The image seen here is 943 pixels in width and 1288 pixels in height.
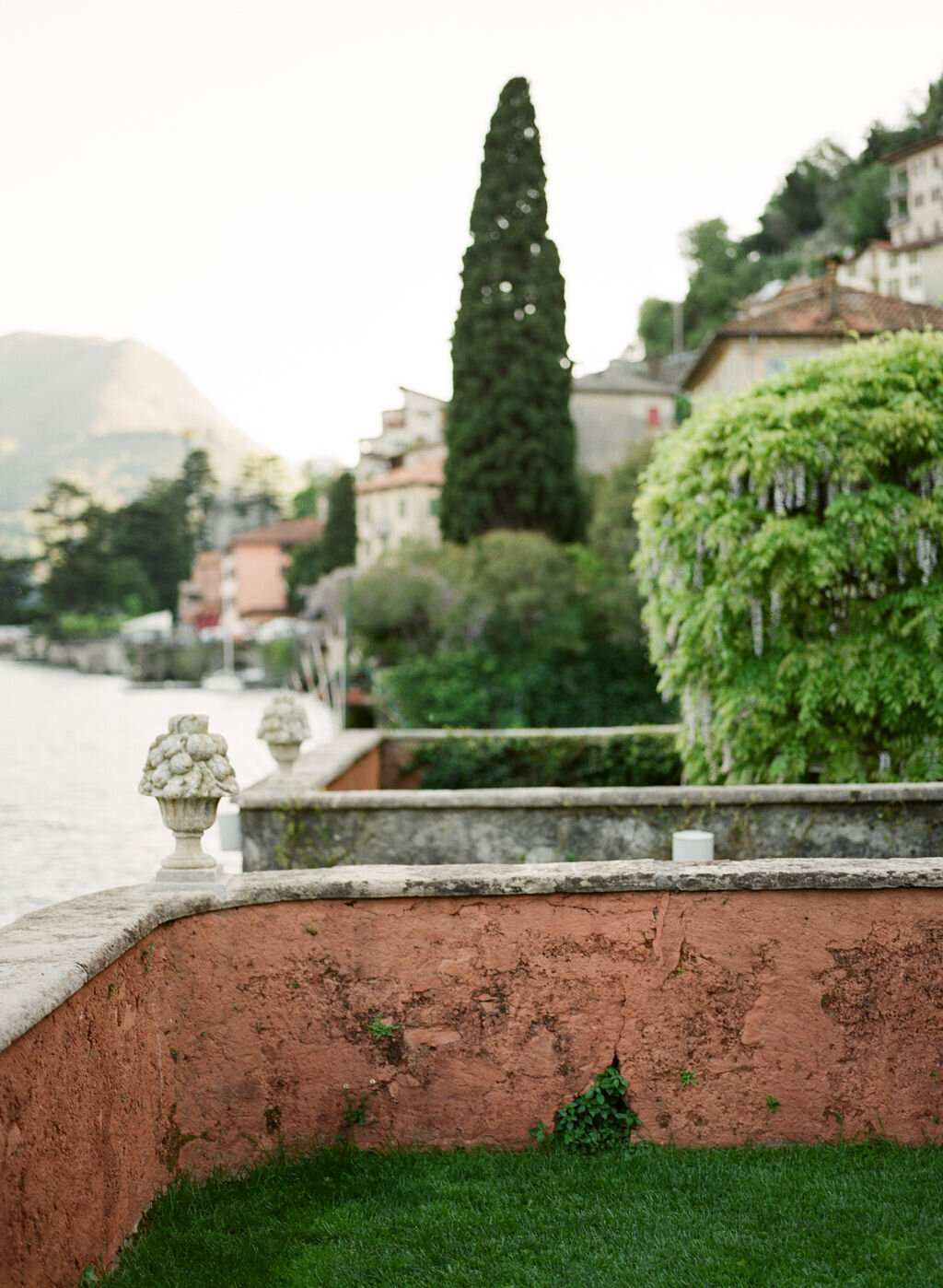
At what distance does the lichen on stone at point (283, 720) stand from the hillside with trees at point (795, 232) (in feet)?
206

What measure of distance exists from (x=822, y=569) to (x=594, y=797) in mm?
2452

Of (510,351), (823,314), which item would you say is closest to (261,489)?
(510,351)

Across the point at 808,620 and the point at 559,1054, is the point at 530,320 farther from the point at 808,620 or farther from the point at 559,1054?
the point at 559,1054

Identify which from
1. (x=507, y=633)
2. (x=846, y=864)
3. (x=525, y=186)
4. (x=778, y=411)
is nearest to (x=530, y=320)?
(x=525, y=186)

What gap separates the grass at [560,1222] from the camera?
3.34 meters

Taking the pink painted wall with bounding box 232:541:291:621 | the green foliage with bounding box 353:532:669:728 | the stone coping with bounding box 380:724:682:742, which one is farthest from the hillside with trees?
the stone coping with bounding box 380:724:682:742

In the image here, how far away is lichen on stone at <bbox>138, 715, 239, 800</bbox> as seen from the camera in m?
4.36

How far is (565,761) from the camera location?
11.0 m

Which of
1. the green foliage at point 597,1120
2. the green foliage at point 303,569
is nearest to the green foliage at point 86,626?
the green foliage at point 303,569

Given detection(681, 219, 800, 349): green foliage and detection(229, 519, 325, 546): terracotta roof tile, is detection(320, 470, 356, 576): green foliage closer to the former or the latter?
detection(681, 219, 800, 349): green foliage

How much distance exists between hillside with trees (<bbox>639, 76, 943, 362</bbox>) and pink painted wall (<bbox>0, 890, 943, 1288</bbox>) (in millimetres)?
66424

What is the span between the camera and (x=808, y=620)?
30.1 ft

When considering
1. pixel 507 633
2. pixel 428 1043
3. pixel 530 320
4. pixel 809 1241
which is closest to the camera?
pixel 809 1241

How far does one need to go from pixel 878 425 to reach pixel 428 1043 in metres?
6.23
